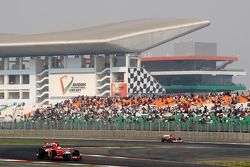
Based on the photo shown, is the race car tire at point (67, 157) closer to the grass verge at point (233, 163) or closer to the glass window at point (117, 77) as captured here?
the grass verge at point (233, 163)

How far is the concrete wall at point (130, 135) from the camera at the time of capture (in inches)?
2777

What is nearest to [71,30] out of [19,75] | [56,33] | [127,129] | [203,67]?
[56,33]

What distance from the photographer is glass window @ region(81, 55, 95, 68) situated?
137875mm

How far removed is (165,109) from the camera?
289 ft

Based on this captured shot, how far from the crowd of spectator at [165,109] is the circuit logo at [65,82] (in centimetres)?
2467

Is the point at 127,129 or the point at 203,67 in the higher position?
the point at 203,67

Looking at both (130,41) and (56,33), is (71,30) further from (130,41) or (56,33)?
(130,41)

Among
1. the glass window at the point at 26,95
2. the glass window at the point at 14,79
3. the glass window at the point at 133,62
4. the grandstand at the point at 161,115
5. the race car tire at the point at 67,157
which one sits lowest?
the race car tire at the point at 67,157

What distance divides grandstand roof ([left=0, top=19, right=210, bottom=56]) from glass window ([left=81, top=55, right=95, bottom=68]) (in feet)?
9.50

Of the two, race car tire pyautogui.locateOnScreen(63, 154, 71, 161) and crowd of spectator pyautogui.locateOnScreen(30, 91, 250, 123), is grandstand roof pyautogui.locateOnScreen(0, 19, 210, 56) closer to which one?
crowd of spectator pyautogui.locateOnScreen(30, 91, 250, 123)

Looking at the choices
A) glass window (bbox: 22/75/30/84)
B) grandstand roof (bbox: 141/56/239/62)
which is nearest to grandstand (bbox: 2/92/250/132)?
glass window (bbox: 22/75/30/84)

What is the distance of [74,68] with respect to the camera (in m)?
138

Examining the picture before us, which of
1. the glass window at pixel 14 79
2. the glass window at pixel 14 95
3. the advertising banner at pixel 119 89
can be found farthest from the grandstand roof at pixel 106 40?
the glass window at pixel 14 95

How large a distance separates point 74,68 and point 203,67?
33.5m
